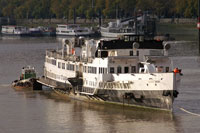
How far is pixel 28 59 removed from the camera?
11456 cm

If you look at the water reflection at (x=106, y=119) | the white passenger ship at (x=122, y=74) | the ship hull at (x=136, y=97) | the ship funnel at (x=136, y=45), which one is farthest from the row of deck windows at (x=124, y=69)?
the water reflection at (x=106, y=119)

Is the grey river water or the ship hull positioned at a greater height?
the ship hull

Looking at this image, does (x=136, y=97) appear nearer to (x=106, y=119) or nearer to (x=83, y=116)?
(x=106, y=119)

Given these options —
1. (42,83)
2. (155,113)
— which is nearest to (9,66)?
(42,83)

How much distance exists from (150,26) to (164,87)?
13742 cm

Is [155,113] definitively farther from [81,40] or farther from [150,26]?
[150,26]

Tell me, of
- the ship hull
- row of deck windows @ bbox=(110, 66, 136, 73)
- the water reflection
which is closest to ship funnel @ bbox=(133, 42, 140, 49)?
row of deck windows @ bbox=(110, 66, 136, 73)

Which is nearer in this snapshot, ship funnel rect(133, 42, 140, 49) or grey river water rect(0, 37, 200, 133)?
grey river water rect(0, 37, 200, 133)

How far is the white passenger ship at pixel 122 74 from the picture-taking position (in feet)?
191

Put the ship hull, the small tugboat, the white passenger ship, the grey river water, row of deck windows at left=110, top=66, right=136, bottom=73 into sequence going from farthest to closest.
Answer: the small tugboat
row of deck windows at left=110, top=66, right=136, bottom=73
the white passenger ship
the ship hull
the grey river water

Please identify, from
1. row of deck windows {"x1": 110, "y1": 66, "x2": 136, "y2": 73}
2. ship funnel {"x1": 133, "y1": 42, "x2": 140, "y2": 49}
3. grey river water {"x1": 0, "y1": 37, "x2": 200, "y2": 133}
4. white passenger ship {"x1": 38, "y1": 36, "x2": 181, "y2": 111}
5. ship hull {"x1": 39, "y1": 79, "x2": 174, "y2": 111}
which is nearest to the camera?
grey river water {"x1": 0, "y1": 37, "x2": 200, "y2": 133}

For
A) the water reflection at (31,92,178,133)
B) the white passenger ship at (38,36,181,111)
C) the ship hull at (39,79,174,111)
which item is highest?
the white passenger ship at (38,36,181,111)

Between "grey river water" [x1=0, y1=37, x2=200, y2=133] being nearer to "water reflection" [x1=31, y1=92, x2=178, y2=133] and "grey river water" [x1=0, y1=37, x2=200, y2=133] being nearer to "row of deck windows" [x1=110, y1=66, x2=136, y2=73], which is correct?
"water reflection" [x1=31, y1=92, x2=178, y2=133]

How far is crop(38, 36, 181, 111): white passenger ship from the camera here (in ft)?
191
